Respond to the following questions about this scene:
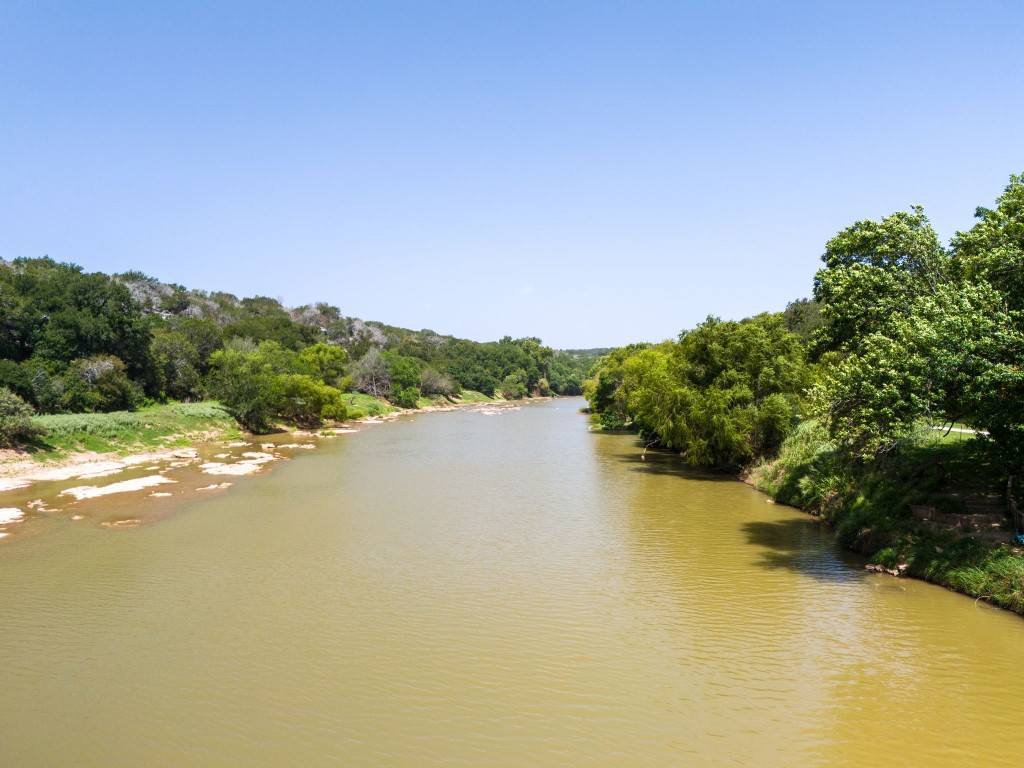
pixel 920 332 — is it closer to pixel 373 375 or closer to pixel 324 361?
pixel 324 361

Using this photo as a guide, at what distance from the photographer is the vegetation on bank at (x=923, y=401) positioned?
589 inches

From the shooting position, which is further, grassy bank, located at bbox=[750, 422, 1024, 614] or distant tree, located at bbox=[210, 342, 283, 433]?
distant tree, located at bbox=[210, 342, 283, 433]

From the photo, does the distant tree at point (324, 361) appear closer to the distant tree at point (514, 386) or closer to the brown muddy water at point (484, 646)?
the brown muddy water at point (484, 646)

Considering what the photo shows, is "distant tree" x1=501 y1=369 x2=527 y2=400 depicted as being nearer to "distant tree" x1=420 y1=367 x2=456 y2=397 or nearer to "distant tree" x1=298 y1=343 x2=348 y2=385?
"distant tree" x1=420 y1=367 x2=456 y2=397

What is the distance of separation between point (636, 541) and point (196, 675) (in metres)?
15.0

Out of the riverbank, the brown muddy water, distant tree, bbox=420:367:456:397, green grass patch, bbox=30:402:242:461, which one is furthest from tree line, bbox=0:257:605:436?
the brown muddy water

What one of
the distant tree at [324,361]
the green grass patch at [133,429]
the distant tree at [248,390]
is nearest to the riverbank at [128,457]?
the green grass patch at [133,429]

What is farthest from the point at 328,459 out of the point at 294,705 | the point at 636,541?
the point at 294,705

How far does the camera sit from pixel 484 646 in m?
14.3

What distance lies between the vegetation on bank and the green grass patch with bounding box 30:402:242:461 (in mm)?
41514

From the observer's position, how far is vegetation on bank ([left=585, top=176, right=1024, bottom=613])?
49.1 ft

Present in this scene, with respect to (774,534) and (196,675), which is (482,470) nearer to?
(774,534)

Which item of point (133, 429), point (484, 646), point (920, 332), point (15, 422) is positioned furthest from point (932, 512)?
point (133, 429)

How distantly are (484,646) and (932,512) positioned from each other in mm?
14240
